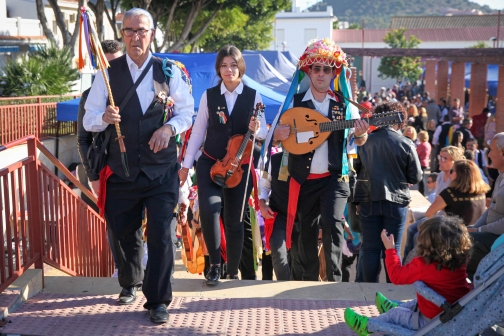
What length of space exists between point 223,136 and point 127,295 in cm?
141

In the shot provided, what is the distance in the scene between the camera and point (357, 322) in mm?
3900

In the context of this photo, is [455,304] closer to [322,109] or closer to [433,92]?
[322,109]

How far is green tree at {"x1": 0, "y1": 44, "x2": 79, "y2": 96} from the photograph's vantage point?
686 inches

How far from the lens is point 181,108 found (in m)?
4.23

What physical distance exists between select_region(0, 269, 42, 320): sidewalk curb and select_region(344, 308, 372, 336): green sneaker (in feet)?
7.08

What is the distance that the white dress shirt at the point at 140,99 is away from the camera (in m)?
4.09

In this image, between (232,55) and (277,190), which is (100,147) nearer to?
(232,55)

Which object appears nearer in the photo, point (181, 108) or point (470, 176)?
point (181, 108)

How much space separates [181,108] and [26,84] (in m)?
14.4

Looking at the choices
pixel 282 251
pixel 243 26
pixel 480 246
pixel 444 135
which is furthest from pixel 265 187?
pixel 243 26

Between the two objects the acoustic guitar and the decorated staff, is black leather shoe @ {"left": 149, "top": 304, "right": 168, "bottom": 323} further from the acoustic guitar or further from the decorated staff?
the acoustic guitar

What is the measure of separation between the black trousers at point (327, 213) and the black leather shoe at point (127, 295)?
1597 mm

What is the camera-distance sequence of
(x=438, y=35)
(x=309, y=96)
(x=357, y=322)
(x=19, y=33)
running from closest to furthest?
(x=357, y=322)
(x=309, y=96)
(x=19, y=33)
(x=438, y=35)

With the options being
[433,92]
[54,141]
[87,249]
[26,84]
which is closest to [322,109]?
[87,249]
